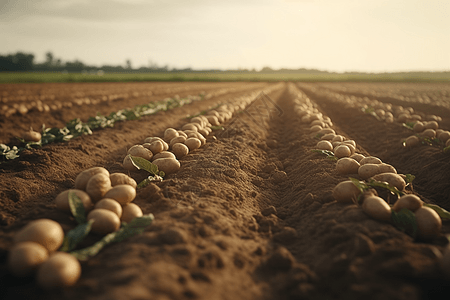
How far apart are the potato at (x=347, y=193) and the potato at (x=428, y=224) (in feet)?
2.49

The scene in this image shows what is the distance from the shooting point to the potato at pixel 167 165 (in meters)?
4.64

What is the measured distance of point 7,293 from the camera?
6.97ft

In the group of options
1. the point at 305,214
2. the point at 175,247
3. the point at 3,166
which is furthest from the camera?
the point at 3,166

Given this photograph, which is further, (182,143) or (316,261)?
(182,143)

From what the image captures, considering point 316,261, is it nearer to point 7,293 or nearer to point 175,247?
point 175,247

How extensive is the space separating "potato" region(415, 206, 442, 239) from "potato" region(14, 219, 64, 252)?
3799 millimetres

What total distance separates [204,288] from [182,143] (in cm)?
417

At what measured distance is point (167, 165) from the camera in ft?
15.2

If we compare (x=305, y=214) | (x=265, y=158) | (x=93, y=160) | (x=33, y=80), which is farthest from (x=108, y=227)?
(x=33, y=80)

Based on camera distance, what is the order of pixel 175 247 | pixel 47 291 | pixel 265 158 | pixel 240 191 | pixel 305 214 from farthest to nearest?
pixel 265 158
pixel 240 191
pixel 305 214
pixel 175 247
pixel 47 291

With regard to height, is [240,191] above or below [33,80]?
below

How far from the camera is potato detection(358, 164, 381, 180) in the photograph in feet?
14.1

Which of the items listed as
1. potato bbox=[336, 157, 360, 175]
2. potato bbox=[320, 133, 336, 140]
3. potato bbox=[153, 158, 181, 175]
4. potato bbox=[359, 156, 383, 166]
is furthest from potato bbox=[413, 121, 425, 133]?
potato bbox=[153, 158, 181, 175]

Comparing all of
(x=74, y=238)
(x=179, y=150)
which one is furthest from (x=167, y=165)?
(x=74, y=238)
